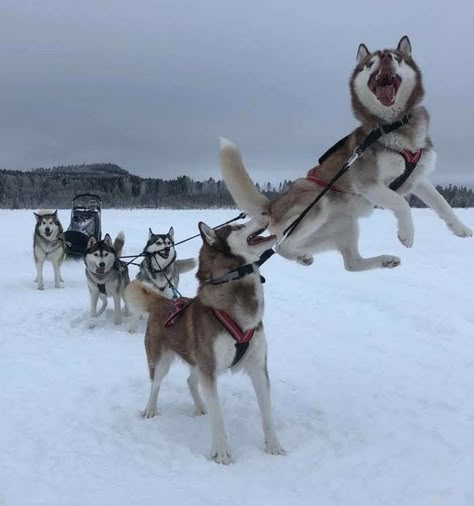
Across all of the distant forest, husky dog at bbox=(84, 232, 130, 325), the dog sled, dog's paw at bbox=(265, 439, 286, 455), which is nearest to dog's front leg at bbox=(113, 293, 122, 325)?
husky dog at bbox=(84, 232, 130, 325)

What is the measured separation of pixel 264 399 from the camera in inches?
162

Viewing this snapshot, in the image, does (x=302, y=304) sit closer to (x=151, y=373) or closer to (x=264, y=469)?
(x=151, y=373)

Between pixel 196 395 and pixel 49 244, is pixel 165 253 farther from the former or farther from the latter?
pixel 49 244

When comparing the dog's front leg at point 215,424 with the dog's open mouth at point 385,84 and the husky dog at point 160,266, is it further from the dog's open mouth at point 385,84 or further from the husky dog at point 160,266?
the husky dog at point 160,266

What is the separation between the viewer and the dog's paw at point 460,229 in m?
3.71

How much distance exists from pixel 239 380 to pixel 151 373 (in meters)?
1.09

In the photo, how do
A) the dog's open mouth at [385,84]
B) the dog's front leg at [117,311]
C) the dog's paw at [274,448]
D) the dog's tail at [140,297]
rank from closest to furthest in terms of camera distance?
1. the dog's open mouth at [385,84]
2. the dog's paw at [274,448]
3. the dog's tail at [140,297]
4. the dog's front leg at [117,311]

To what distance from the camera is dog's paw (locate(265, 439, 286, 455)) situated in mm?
4023

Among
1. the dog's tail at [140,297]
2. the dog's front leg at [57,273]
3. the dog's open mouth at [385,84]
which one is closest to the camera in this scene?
the dog's open mouth at [385,84]

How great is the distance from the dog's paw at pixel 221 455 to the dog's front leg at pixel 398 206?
2013 mm

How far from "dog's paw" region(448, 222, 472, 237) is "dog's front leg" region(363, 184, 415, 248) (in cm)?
40

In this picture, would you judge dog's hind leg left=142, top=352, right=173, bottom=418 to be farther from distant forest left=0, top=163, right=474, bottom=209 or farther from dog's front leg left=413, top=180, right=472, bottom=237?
distant forest left=0, top=163, right=474, bottom=209

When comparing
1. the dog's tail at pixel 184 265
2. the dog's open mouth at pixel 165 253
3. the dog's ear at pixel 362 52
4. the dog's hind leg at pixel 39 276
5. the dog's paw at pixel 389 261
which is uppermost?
the dog's ear at pixel 362 52

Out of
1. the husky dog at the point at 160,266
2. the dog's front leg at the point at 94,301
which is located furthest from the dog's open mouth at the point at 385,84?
the dog's front leg at the point at 94,301
